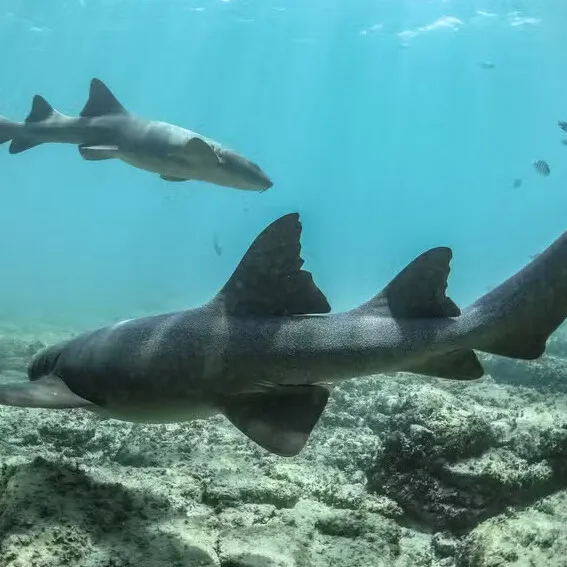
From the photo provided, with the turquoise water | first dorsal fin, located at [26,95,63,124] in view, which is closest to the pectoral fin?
first dorsal fin, located at [26,95,63,124]

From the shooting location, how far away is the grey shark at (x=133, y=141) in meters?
6.36

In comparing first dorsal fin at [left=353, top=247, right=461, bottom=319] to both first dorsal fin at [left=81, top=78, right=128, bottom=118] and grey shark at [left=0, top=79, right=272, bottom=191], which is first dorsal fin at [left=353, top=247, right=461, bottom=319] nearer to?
grey shark at [left=0, top=79, right=272, bottom=191]

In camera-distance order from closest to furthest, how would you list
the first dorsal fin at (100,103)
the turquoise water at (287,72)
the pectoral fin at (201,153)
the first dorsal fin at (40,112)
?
the pectoral fin at (201,153)
the first dorsal fin at (100,103)
the first dorsal fin at (40,112)
the turquoise water at (287,72)

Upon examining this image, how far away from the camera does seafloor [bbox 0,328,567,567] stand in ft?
10.1

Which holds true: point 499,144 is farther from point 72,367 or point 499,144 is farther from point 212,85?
point 72,367

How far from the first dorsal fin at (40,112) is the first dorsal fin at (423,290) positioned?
18.5 ft

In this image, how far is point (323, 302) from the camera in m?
3.65

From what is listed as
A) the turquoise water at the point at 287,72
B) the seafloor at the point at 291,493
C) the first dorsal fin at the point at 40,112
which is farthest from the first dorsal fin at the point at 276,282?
the turquoise water at the point at 287,72

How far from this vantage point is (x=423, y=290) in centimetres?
350

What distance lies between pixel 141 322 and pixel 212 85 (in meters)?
97.8

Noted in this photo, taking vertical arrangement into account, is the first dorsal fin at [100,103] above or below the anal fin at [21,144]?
above

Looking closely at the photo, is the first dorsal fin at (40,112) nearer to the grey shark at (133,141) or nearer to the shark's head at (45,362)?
the grey shark at (133,141)

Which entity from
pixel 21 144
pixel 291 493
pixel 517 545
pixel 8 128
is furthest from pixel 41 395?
pixel 8 128

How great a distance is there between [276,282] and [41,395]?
1.60 m
